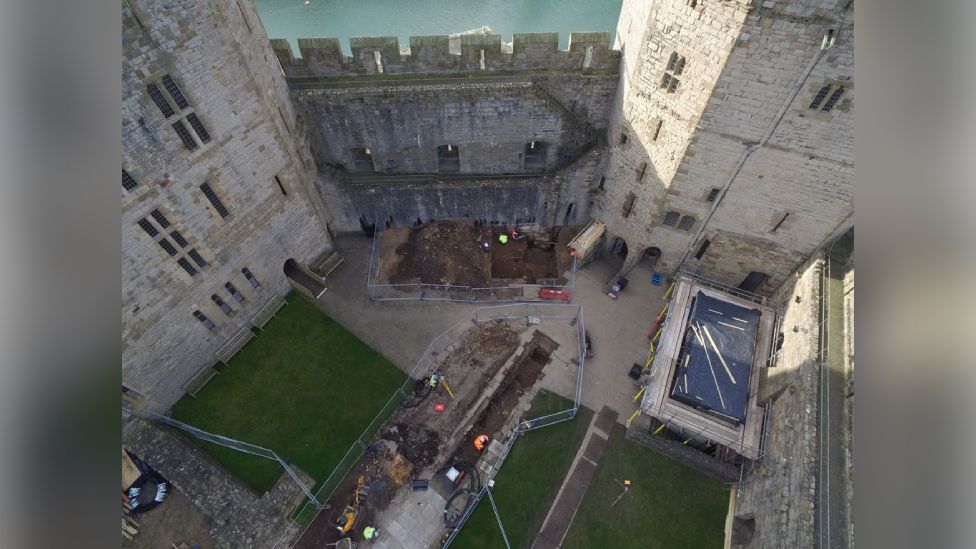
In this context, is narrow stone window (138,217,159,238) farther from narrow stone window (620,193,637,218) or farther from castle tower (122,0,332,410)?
narrow stone window (620,193,637,218)

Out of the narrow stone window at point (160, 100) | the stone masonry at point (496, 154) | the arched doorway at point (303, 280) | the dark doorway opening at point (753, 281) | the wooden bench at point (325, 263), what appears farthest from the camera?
the wooden bench at point (325, 263)

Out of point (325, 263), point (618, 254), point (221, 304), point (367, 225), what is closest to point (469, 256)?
point (367, 225)

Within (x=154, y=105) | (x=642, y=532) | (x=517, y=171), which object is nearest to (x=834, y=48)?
(x=517, y=171)

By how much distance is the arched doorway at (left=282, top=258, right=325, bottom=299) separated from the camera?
926 inches

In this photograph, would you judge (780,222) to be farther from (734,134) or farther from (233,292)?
(233,292)

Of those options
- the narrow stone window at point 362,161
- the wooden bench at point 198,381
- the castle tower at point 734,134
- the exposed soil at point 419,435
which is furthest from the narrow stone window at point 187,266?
the castle tower at point 734,134

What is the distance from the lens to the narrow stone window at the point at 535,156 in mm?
23984

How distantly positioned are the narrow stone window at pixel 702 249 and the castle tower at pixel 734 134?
70 millimetres

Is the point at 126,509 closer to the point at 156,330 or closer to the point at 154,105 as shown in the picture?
the point at 156,330

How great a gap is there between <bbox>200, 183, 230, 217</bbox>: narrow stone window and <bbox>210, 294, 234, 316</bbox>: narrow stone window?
3680mm

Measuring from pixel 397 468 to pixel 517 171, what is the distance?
1495cm

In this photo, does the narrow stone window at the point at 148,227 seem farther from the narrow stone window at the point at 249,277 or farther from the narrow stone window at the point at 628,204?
the narrow stone window at the point at 628,204

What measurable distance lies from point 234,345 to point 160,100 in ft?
35.8

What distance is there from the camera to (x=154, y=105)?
14.5m
